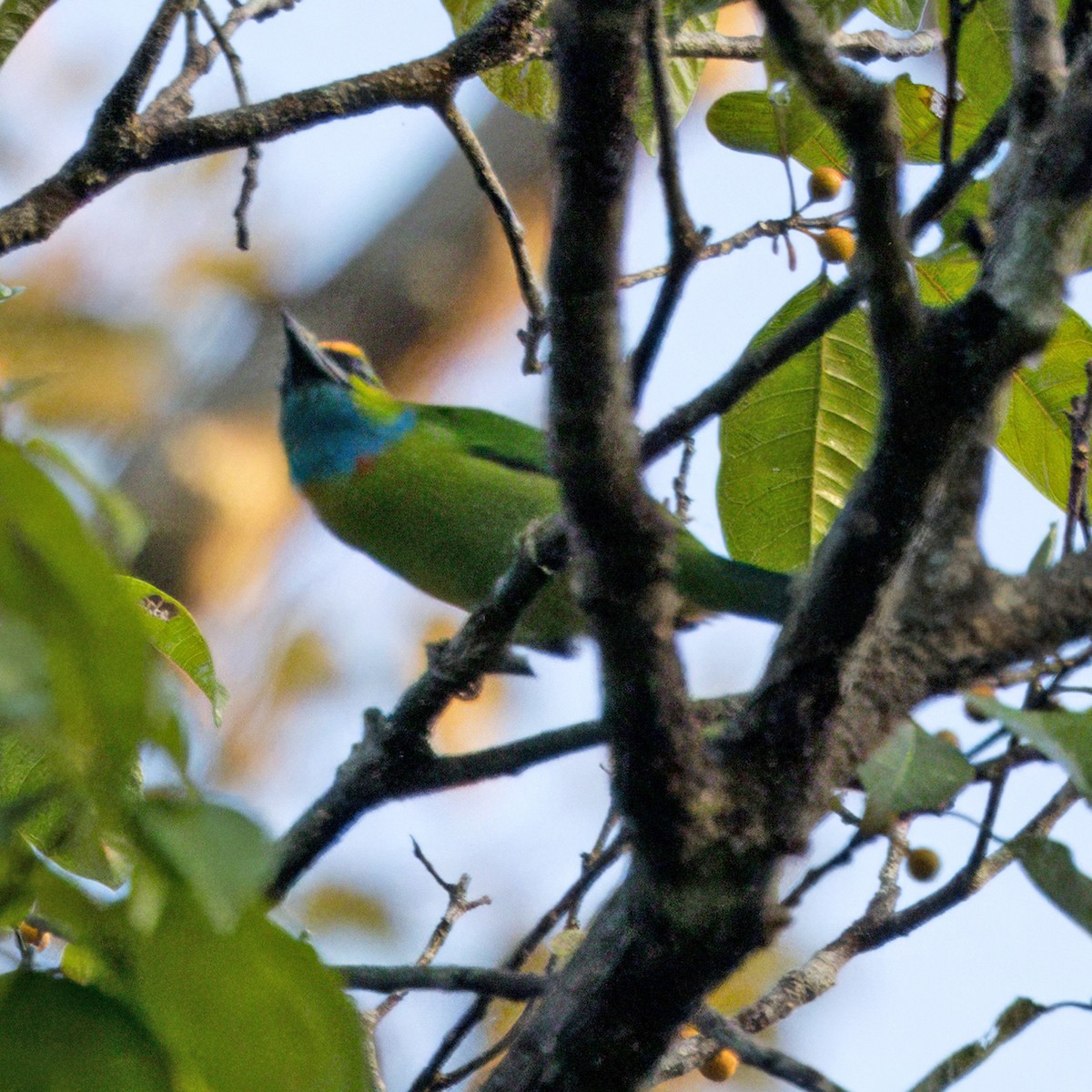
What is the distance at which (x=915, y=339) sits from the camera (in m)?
1.29

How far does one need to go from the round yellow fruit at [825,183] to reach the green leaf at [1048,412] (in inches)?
17.6

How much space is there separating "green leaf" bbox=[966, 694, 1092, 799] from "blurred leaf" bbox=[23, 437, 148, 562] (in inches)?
25.6

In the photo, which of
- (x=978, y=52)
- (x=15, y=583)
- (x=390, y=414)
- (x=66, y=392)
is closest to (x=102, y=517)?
(x=15, y=583)

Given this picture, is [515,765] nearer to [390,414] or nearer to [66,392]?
[390,414]

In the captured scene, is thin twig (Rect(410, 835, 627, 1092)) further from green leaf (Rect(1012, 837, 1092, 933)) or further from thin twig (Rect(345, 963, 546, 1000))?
green leaf (Rect(1012, 837, 1092, 933))

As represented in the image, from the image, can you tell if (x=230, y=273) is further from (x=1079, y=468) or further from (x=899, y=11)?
(x=1079, y=468)

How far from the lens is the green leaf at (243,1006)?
70 centimetres

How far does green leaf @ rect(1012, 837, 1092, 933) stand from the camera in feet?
3.53

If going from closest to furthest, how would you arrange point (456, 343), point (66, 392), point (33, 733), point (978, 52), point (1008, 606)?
1. point (33, 733)
2. point (1008, 606)
3. point (978, 52)
4. point (66, 392)
5. point (456, 343)

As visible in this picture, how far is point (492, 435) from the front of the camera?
150 inches

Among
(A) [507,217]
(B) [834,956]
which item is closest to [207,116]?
(A) [507,217]

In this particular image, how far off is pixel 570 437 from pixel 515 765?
0.90 metres

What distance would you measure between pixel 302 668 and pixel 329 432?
432 cm

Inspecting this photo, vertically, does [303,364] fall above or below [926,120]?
above
